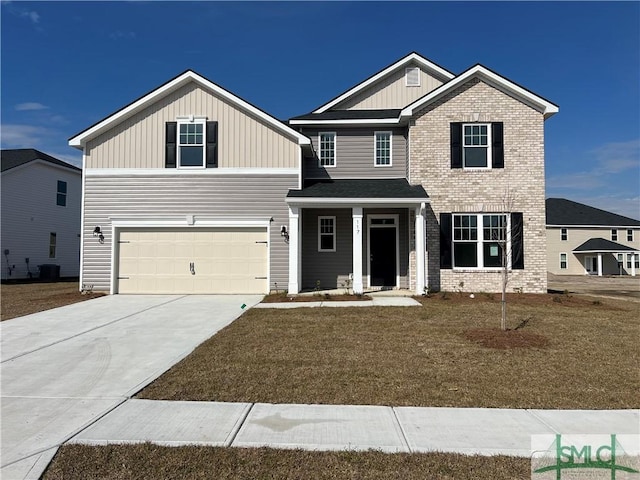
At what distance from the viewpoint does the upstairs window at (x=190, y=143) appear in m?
14.2

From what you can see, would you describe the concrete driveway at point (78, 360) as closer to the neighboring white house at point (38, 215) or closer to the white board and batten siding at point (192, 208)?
the white board and batten siding at point (192, 208)

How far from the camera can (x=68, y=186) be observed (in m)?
25.2

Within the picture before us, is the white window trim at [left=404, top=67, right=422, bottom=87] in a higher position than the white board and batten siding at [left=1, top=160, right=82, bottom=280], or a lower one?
higher

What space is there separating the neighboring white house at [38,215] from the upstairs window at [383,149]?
1888cm

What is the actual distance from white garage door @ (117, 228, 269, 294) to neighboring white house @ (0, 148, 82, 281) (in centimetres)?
1191

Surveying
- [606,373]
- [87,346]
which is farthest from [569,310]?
[87,346]

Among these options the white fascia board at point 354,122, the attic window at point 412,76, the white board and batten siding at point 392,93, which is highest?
the attic window at point 412,76

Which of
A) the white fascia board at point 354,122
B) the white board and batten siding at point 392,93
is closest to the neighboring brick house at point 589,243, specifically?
the white board and batten siding at point 392,93

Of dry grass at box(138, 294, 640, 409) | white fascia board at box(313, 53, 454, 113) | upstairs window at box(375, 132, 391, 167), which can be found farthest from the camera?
white fascia board at box(313, 53, 454, 113)

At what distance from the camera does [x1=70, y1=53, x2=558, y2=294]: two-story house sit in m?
14.0

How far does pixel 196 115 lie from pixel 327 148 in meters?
4.93

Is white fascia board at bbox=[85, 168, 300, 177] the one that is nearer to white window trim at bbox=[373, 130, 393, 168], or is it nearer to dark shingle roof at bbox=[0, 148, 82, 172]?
white window trim at bbox=[373, 130, 393, 168]

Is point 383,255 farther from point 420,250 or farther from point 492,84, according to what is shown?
point 492,84

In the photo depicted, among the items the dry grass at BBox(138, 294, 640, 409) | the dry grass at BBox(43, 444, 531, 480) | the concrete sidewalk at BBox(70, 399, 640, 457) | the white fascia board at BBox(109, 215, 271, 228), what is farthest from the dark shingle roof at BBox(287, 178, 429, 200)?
the dry grass at BBox(43, 444, 531, 480)
